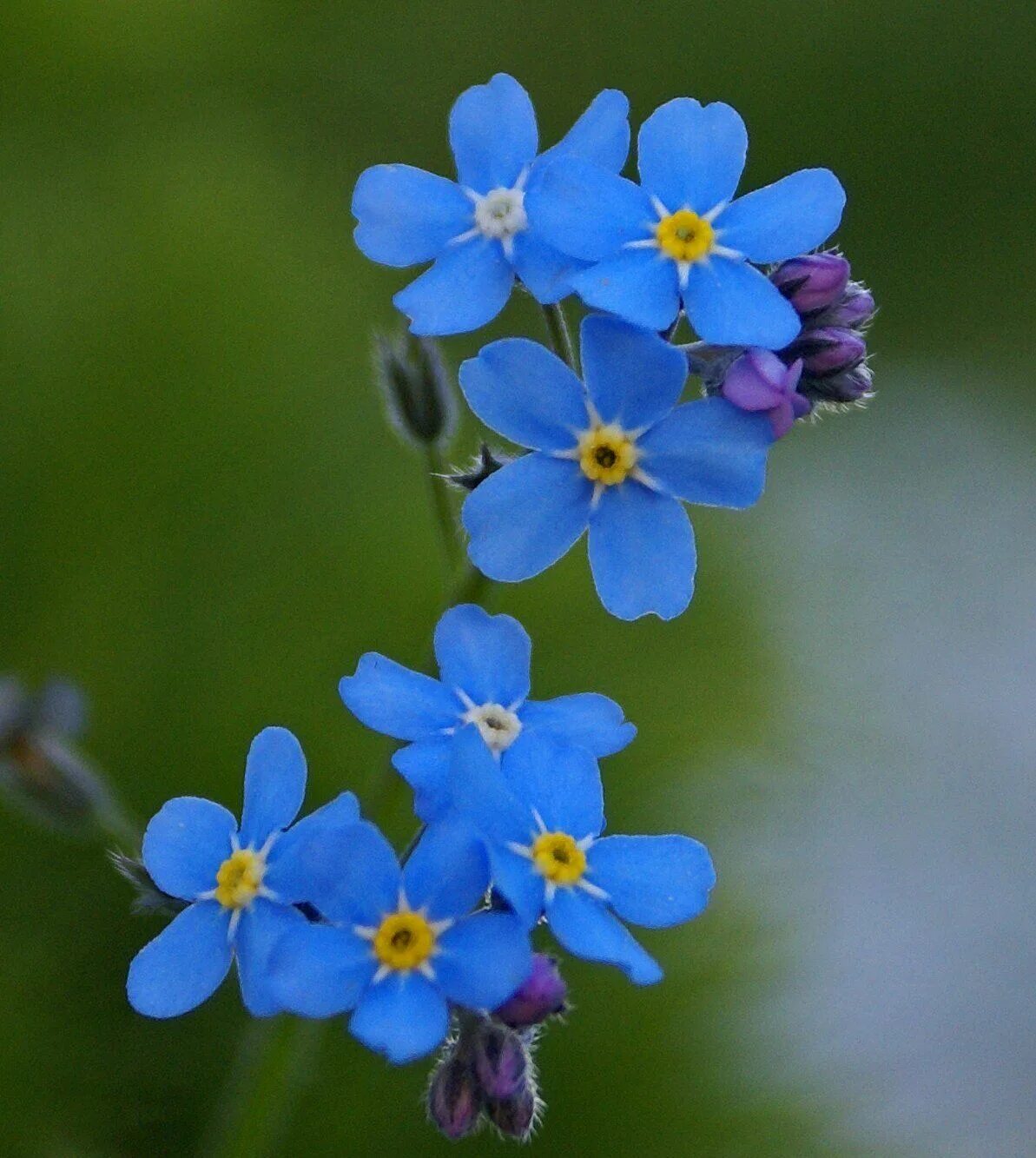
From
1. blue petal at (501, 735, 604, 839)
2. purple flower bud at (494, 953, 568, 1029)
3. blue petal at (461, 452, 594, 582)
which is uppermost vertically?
blue petal at (461, 452, 594, 582)

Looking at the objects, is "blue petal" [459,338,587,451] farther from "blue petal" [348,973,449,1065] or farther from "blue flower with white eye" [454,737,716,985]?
"blue petal" [348,973,449,1065]

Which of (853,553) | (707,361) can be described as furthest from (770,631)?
(707,361)

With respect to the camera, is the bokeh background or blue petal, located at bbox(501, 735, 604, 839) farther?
the bokeh background

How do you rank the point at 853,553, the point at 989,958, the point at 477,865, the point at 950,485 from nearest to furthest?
the point at 477,865, the point at 989,958, the point at 853,553, the point at 950,485

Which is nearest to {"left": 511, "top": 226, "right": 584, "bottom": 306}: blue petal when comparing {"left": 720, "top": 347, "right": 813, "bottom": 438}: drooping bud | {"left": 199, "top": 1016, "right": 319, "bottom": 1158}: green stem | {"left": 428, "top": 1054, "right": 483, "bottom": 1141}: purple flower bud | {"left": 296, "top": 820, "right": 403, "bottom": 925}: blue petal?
{"left": 720, "top": 347, "right": 813, "bottom": 438}: drooping bud

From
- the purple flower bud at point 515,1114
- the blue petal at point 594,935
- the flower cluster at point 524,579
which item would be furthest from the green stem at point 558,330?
the purple flower bud at point 515,1114

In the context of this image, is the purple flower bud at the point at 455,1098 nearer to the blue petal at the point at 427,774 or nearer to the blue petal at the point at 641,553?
the blue petal at the point at 427,774

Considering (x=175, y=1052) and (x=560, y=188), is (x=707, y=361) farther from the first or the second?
(x=175, y=1052)

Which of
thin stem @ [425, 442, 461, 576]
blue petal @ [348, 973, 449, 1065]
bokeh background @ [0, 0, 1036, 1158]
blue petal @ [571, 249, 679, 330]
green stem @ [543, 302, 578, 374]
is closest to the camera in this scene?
blue petal @ [348, 973, 449, 1065]
